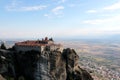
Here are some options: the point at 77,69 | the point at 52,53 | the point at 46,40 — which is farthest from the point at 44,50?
the point at 77,69

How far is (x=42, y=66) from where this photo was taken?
216 feet

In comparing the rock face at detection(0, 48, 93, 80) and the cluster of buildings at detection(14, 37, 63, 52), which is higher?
the cluster of buildings at detection(14, 37, 63, 52)

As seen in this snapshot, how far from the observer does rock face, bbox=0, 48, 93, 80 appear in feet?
216

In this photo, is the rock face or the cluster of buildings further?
Answer: the cluster of buildings

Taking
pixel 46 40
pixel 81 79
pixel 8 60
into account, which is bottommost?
pixel 81 79

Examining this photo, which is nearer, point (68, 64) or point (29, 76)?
point (29, 76)

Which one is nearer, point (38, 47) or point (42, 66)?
point (42, 66)

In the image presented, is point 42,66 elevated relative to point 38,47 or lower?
lower

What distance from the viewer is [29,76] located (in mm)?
66875

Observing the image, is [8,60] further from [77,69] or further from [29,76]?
[77,69]

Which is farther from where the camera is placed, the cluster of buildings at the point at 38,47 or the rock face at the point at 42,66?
the cluster of buildings at the point at 38,47

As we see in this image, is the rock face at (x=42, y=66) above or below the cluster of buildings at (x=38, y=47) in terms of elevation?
below

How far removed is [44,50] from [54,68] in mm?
5500

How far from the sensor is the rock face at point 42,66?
216 ft
